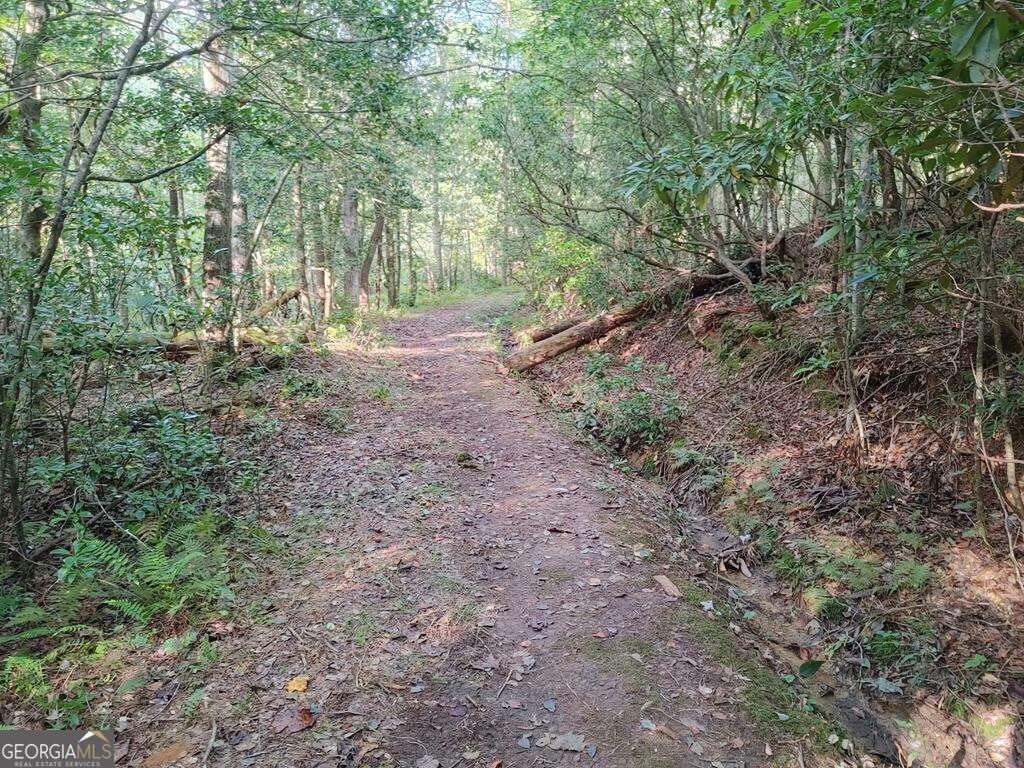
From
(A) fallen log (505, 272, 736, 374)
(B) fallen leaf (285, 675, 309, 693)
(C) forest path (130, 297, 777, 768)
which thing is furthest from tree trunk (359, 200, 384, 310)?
(B) fallen leaf (285, 675, 309, 693)

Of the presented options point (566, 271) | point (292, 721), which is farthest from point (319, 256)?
point (292, 721)

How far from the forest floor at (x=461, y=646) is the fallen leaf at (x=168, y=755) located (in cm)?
1

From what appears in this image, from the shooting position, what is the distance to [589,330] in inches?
506

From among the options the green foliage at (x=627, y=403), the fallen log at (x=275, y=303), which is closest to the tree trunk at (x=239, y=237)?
the fallen log at (x=275, y=303)

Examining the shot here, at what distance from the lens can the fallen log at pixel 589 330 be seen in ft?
39.7

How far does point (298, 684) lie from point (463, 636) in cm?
123

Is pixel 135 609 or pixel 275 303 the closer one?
pixel 135 609

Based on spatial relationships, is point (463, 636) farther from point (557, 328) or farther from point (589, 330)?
point (557, 328)

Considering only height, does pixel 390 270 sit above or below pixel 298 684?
above

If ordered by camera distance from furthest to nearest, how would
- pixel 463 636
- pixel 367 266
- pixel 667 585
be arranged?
pixel 367 266
pixel 667 585
pixel 463 636

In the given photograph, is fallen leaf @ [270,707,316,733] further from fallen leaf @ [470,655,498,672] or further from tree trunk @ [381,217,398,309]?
tree trunk @ [381,217,398,309]

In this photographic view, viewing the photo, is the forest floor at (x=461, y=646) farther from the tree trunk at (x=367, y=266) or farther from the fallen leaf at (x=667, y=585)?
the tree trunk at (x=367, y=266)

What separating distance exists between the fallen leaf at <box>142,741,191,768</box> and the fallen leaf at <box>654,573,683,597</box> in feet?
12.5

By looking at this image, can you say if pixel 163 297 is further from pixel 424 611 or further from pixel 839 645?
pixel 839 645
